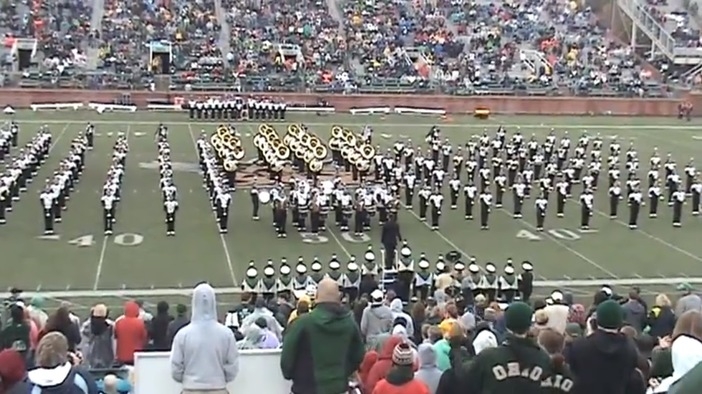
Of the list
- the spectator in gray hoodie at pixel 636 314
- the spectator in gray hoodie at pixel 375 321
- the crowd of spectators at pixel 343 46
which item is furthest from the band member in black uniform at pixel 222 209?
the crowd of spectators at pixel 343 46

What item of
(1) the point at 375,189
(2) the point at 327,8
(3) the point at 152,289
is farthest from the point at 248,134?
(2) the point at 327,8

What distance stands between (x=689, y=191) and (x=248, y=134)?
13.2 meters

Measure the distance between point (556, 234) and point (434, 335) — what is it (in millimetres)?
11631

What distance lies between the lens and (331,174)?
23.6 metres

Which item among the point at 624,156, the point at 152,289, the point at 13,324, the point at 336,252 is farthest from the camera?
the point at 624,156

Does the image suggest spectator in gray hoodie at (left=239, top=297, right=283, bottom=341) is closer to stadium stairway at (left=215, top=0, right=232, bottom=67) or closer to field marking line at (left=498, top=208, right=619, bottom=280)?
field marking line at (left=498, top=208, right=619, bottom=280)

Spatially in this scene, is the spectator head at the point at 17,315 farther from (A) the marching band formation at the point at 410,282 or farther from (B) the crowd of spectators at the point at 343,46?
(B) the crowd of spectators at the point at 343,46

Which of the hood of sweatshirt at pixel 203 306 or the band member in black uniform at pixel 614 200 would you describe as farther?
the band member in black uniform at pixel 614 200

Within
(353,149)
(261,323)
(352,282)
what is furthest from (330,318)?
(353,149)

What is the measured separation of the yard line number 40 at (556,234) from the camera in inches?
715

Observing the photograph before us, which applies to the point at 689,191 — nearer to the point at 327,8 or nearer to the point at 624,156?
the point at 624,156

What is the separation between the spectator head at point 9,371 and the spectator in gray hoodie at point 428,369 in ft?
7.08

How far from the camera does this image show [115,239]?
56.2ft

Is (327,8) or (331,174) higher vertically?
(327,8)
